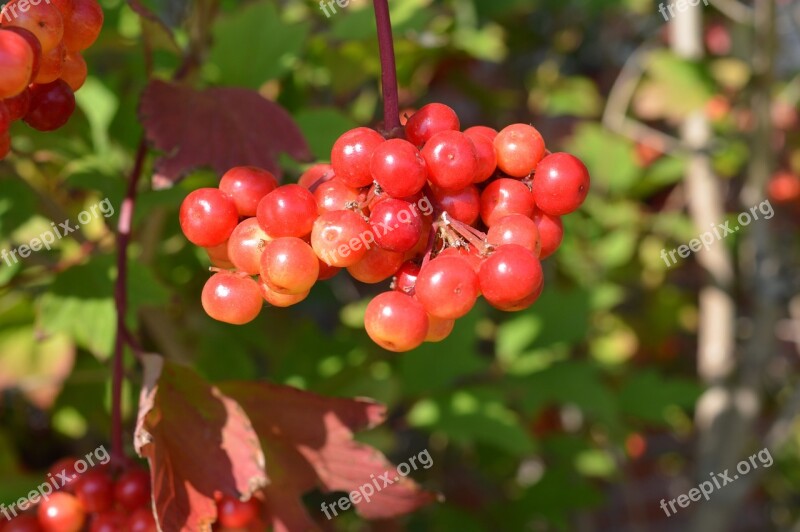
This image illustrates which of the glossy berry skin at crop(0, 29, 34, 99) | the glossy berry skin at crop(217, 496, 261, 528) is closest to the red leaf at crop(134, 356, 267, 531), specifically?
the glossy berry skin at crop(217, 496, 261, 528)

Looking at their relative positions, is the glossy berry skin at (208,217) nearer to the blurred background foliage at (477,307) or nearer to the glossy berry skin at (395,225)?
the glossy berry skin at (395,225)

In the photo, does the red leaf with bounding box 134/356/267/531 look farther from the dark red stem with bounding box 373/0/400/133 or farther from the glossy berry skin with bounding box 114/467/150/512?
the dark red stem with bounding box 373/0/400/133

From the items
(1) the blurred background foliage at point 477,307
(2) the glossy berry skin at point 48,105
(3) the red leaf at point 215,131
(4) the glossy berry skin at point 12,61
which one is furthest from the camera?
(1) the blurred background foliage at point 477,307

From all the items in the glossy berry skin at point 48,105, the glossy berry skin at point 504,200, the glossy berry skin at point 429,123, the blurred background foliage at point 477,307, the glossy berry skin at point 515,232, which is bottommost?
the blurred background foliage at point 477,307

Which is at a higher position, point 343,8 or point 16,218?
point 343,8

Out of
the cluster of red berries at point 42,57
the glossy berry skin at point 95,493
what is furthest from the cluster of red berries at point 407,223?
the glossy berry skin at point 95,493

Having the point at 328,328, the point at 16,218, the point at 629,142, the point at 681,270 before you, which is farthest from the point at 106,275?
the point at 681,270

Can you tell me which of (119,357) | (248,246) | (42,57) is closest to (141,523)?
(119,357)

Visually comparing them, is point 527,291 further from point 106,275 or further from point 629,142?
point 629,142

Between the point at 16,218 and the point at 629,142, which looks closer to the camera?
the point at 16,218
